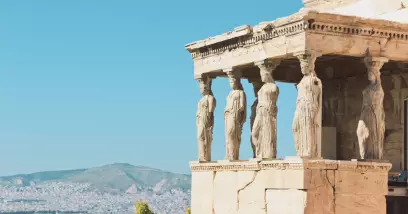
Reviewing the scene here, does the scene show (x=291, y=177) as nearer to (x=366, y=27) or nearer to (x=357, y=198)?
(x=357, y=198)

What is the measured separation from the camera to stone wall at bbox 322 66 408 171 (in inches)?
870

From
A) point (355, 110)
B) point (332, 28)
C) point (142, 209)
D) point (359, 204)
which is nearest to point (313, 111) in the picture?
point (332, 28)

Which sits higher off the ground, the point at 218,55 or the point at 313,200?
the point at 218,55

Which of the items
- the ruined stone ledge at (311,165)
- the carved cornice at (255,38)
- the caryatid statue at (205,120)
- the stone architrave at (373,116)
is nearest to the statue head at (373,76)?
the stone architrave at (373,116)

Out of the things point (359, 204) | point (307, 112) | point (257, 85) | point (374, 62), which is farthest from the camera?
point (257, 85)

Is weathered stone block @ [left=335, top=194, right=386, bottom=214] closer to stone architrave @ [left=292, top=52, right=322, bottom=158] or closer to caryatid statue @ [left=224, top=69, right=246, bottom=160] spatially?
stone architrave @ [left=292, top=52, right=322, bottom=158]

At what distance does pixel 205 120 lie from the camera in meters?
22.9

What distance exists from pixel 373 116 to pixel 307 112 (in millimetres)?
1383

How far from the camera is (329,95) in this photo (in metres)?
23.2

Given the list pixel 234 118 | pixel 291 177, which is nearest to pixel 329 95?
pixel 234 118

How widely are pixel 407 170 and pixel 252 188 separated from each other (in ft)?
10.3

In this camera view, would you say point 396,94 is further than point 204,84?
No

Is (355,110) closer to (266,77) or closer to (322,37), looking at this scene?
(266,77)

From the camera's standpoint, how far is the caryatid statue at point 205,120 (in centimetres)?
2291
